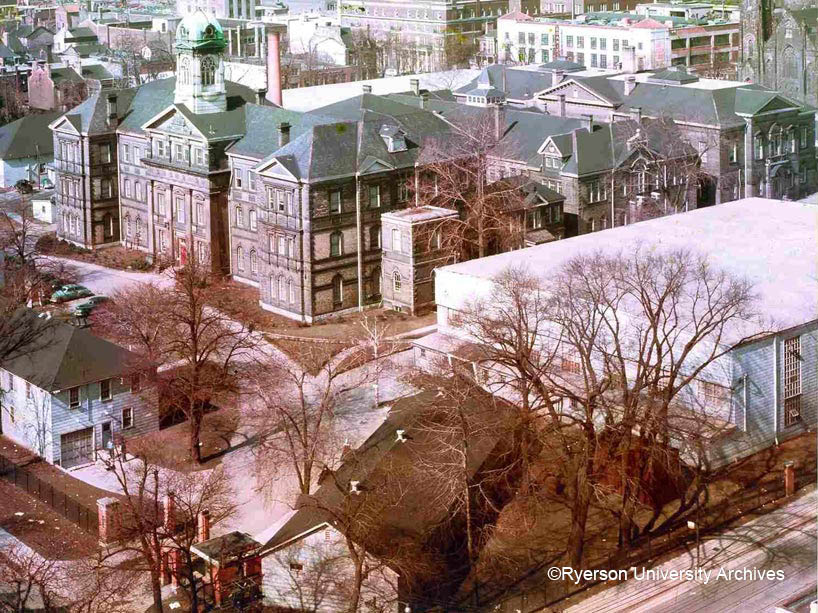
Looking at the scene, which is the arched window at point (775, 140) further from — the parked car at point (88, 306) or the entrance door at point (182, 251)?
the parked car at point (88, 306)

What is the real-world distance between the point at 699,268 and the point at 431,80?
56629mm

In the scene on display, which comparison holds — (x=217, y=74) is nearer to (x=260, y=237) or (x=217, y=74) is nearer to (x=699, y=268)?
(x=260, y=237)

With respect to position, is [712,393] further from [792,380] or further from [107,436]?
[107,436]

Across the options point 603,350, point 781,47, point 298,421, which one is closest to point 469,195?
point 298,421

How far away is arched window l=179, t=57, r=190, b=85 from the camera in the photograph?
76.0 m

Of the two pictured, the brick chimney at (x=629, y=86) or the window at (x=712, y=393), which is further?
the brick chimney at (x=629, y=86)

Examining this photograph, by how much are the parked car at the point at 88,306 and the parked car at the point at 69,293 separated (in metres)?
0.63

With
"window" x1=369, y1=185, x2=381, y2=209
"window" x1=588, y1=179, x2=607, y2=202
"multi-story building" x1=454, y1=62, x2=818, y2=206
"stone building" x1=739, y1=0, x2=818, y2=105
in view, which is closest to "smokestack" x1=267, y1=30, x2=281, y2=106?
"multi-story building" x1=454, y1=62, x2=818, y2=206

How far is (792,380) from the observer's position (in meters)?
50.2

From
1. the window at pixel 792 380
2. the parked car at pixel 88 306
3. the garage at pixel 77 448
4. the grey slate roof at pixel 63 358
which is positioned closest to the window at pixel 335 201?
the parked car at pixel 88 306

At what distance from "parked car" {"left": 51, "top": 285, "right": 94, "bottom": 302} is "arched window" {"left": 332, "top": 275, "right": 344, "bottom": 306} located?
12.3 metres

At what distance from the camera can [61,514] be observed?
48.4 m

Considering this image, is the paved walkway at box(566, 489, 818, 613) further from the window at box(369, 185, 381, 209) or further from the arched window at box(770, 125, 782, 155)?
the arched window at box(770, 125, 782, 155)

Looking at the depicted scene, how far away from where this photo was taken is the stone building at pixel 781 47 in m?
103
